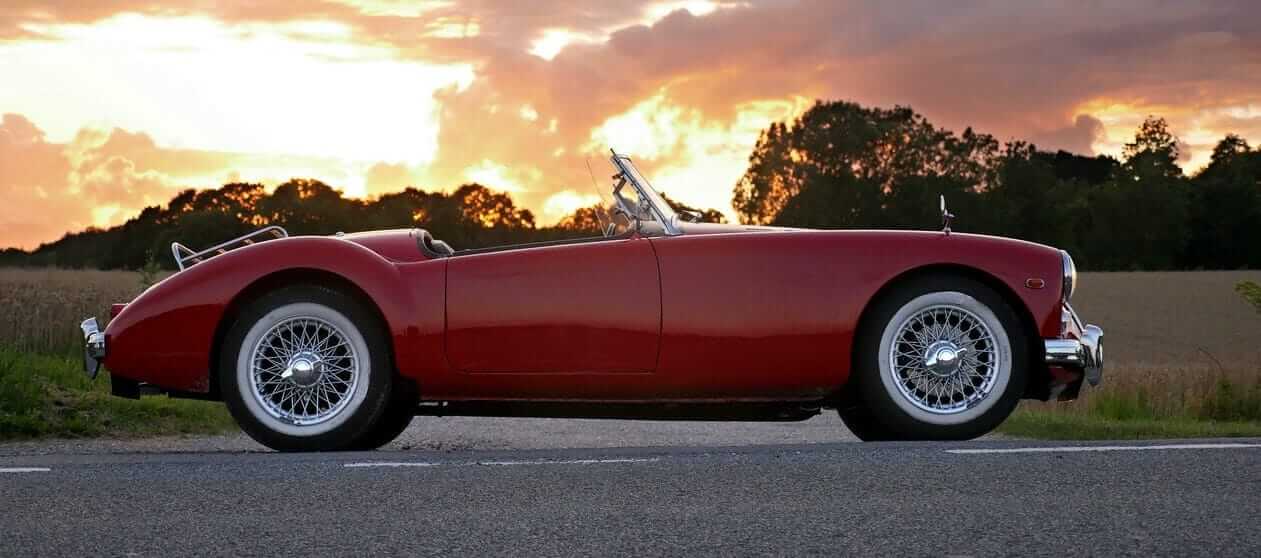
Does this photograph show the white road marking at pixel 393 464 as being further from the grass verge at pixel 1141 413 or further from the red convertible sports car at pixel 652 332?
the grass verge at pixel 1141 413

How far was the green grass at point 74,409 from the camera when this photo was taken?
10.2 meters

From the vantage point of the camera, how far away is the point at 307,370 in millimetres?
6676

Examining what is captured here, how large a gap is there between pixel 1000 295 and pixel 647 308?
5.47ft

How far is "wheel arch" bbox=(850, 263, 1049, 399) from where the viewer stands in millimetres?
6727

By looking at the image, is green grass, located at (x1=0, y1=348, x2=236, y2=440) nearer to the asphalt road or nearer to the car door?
the asphalt road

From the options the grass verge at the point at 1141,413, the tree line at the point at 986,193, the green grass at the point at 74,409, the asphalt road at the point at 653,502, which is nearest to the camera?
the asphalt road at the point at 653,502

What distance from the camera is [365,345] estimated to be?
6.68 metres

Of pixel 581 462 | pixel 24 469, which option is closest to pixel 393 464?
pixel 581 462

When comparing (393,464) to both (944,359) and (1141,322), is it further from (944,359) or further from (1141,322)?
(1141,322)

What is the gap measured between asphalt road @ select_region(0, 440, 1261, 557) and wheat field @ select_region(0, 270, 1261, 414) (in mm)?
9289

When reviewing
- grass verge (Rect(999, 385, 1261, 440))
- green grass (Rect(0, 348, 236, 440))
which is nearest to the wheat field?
grass verge (Rect(999, 385, 1261, 440))

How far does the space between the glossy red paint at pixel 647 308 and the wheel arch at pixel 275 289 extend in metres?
0.04

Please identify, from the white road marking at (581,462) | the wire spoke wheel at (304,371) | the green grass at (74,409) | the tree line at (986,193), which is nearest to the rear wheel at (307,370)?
the wire spoke wheel at (304,371)

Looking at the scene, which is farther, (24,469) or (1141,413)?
(1141,413)
